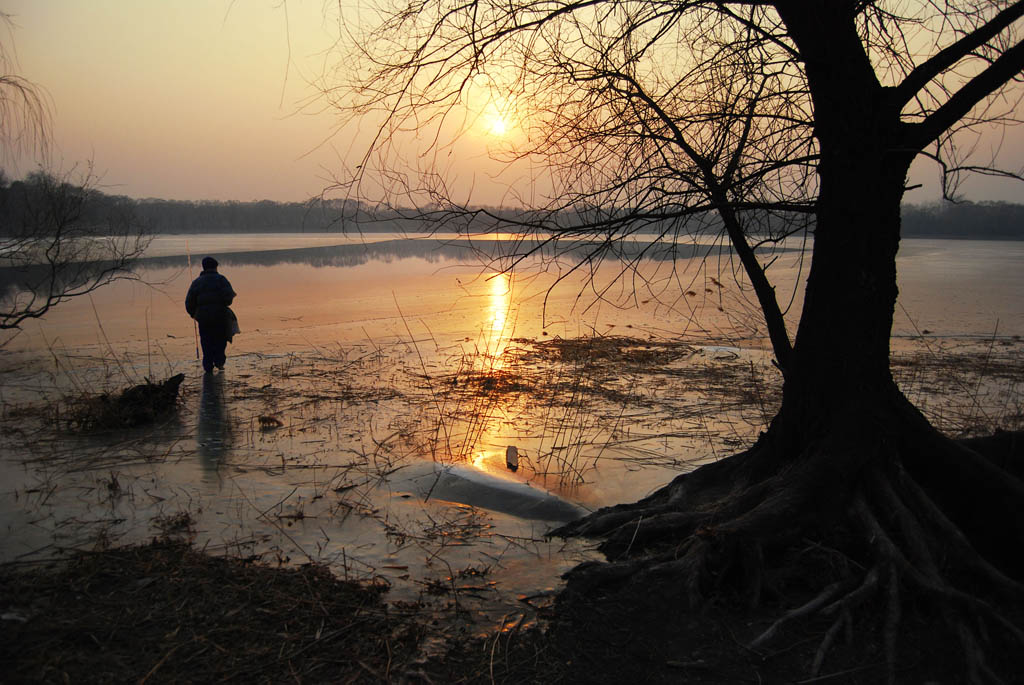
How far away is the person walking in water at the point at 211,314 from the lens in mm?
12008

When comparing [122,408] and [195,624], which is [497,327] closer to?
[122,408]

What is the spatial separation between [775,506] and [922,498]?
815 mm

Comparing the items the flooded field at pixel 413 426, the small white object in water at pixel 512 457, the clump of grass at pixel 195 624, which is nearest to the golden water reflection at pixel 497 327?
the flooded field at pixel 413 426

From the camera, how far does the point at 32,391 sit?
35.2ft

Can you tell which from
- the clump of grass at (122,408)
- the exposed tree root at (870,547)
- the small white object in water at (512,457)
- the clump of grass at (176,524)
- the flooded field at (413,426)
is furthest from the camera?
the clump of grass at (122,408)

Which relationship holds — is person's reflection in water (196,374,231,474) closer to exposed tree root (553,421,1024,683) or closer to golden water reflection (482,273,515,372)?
golden water reflection (482,273,515,372)

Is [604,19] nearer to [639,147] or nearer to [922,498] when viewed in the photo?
[639,147]

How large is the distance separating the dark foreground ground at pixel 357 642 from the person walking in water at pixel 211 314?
314 inches

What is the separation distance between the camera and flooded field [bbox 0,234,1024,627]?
17.5 feet

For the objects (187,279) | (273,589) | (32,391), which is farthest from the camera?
(187,279)

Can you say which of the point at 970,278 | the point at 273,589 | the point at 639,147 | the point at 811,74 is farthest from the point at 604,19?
the point at 970,278

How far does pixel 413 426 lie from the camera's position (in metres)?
8.80

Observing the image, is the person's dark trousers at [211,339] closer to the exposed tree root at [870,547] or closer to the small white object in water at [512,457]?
the small white object in water at [512,457]

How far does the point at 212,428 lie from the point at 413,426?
2.43 meters
